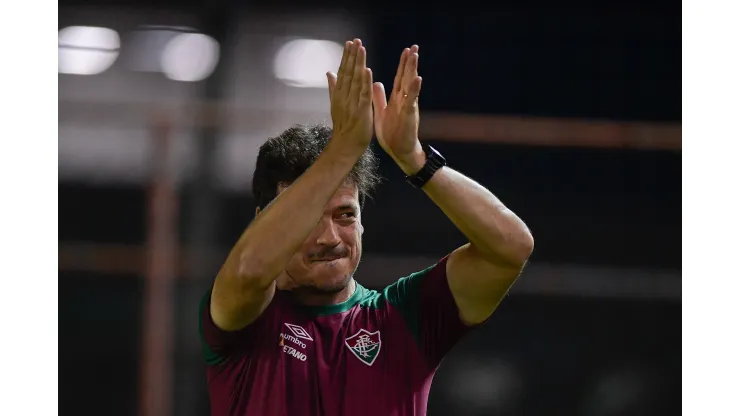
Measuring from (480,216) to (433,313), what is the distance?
168 millimetres

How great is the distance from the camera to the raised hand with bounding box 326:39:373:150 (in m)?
1.04

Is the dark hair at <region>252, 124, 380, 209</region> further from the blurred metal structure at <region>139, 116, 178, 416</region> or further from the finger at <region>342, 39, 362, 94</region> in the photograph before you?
the blurred metal structure at <region>139, 116, 178, 416</region>

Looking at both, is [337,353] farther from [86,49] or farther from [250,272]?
[86,49]

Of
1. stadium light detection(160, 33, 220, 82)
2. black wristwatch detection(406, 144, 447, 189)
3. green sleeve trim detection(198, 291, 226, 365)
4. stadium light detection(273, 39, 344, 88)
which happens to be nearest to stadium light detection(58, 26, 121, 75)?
stadium light detection(160, 33, 220, 82)

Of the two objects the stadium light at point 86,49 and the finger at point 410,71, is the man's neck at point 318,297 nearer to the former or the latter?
the finger at point 410,71

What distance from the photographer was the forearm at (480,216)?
3.58 ft

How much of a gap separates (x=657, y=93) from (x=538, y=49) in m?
0.29

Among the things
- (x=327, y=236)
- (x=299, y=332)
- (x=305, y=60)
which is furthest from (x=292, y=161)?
(x=305, y=60)

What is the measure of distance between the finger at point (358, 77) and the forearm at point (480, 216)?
140 millimetres

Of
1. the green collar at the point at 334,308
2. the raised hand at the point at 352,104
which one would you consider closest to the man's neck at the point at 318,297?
the green collar at the point at 334,308

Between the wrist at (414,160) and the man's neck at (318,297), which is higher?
the wrist at (414,160)

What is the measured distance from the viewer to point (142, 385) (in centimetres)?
191

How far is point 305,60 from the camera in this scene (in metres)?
2.01
